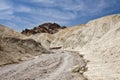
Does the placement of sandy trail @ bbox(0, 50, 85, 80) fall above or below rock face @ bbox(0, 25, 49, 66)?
below

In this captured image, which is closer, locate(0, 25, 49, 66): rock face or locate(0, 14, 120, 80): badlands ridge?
locate(0, 14, 120, 80): badlands ridge

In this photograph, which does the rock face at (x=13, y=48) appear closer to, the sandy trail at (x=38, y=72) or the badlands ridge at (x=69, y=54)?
the badlands ridge at (x=69, y=54)

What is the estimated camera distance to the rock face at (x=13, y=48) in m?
40.8

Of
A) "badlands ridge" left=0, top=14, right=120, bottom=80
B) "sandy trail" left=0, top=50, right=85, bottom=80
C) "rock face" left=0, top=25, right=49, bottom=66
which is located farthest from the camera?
"rock face" left=0, top=25, right=49, bottom=66

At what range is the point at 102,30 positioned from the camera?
109250 millimetres

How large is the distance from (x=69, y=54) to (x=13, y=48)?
63.1 ft

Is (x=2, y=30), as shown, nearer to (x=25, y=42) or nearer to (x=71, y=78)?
(x=25, y=42)

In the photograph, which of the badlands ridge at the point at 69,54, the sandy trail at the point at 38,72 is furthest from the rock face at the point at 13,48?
the sandy trail at the point at 38,72

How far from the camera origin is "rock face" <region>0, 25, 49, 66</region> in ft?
134

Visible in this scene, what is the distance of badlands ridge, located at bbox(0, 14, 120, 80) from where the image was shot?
82.5ft

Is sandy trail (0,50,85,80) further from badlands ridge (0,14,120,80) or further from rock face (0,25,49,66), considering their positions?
rock face (0,25,49,66)

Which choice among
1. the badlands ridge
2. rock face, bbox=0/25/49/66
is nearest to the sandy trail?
the badlands ridge

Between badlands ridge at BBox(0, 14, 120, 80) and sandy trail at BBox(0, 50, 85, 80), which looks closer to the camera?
sandy trail at BBox(0, 50, 85, 80)

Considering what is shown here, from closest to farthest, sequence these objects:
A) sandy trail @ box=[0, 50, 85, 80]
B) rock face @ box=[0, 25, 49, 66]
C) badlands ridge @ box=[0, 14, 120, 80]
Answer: sandy trail @ box=[0, 50, 85, 80], badlands ridge @ box=[0, 14, 120, 80], rock face @ box=[0, 25, 49, 66]
